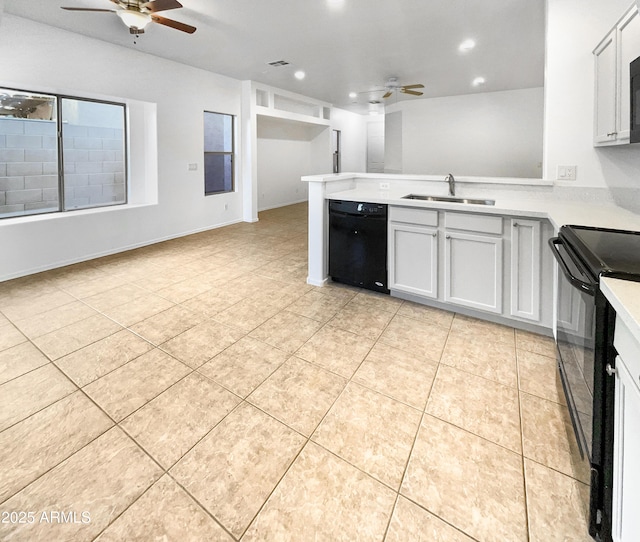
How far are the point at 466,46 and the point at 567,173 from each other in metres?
3.27

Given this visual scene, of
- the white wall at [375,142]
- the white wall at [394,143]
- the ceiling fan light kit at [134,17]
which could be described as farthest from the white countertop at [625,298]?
the white wall at [375,142]

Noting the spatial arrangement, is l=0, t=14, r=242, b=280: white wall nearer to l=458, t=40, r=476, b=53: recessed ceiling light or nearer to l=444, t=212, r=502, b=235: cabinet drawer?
l=458, t=40, r=476, b=53: recessed ceiling light

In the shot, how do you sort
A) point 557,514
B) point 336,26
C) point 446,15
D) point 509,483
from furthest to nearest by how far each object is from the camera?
point 336,26 < point 446,15 < point 509,483 < point 557,514

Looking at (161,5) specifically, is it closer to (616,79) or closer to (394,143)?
(616,79)

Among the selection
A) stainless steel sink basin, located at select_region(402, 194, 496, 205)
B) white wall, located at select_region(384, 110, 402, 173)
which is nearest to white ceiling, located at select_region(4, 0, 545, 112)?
stainless steel sink basin, located at select_region(402, 194, 496, 205)

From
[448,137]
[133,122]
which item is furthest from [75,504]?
[448,137]

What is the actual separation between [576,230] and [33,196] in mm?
5676

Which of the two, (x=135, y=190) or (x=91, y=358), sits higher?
(x=135, y=190)

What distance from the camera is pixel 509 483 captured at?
1407 millimetres

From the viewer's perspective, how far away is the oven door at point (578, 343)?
1.19 metres

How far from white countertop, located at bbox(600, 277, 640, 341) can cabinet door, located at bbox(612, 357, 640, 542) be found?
15 centimetres

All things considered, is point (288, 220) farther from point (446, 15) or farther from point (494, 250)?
point (494, 250)

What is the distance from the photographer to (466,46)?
5.05 meters

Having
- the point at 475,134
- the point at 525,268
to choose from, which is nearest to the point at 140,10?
the point at 525,268
